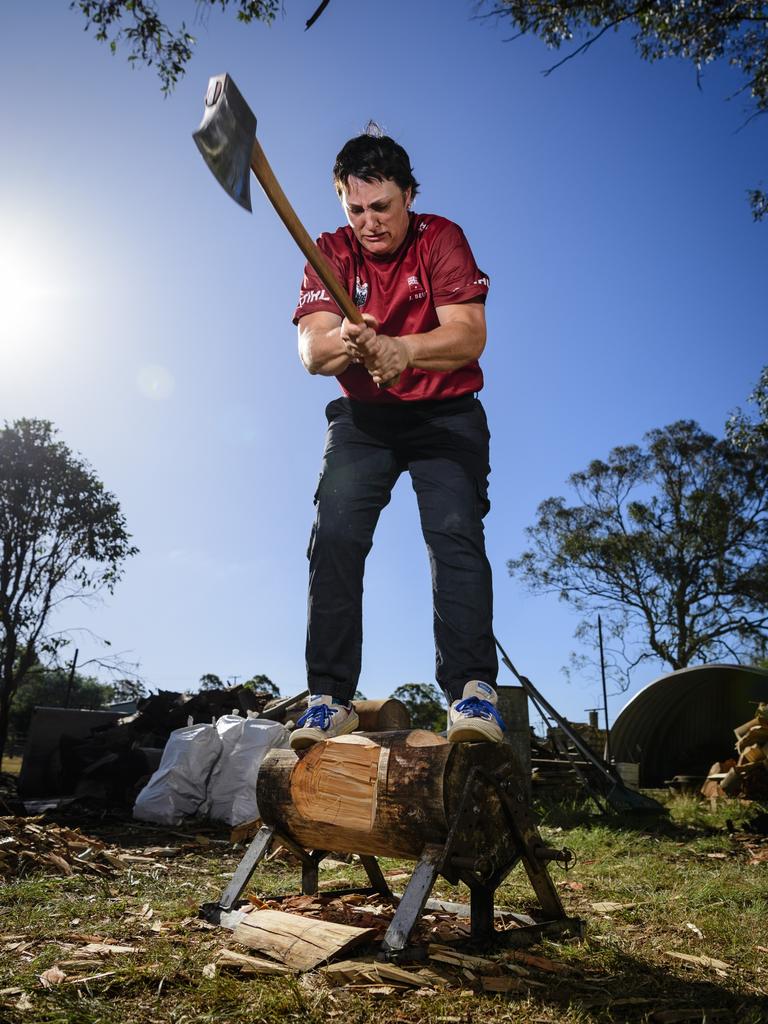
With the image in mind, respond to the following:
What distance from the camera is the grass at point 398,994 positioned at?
1746mm

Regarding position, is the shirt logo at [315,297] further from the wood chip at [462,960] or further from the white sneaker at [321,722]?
the wood chip at [462,960]

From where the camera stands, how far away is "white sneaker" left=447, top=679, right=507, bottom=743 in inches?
93.4

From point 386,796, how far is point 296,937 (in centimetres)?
48

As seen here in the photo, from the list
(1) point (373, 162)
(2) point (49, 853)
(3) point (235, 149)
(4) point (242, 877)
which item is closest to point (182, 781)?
(2) point (49, 853)

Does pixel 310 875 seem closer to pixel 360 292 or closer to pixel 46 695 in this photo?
pixel 360 292

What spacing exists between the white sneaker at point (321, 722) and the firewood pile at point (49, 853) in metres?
2.22

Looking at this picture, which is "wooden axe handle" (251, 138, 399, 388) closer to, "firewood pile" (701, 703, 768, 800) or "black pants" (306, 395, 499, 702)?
"black pants" (306, 395, 499, 702)

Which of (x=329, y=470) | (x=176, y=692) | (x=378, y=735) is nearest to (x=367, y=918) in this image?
(x=378, y=735)

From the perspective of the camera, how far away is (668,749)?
1681cm

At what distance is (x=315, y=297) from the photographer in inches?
115

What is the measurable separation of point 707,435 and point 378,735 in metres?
28.6

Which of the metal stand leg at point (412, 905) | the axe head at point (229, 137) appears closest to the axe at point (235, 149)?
the axe head at point (229, 137)

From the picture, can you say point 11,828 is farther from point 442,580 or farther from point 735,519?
point 735,519

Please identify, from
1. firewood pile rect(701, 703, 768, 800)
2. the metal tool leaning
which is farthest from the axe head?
firewood pile rect(701, 703, 768, 800)
